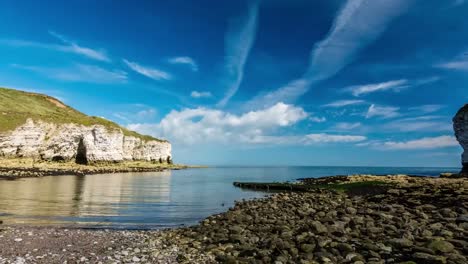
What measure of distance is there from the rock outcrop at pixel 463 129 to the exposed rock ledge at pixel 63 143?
347ft

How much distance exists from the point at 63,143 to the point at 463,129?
4500 inches

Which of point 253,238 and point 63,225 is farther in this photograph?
point 63,225

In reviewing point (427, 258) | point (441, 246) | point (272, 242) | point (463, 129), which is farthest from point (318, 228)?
point (463, 129)

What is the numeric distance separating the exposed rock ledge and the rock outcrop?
106 m

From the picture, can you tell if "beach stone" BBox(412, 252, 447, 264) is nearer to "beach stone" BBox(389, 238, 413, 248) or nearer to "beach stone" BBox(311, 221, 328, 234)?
"beach stone" BBox(389, 238, 413, 248)

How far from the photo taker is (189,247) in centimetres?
1617

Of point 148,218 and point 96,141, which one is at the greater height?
point 96,141

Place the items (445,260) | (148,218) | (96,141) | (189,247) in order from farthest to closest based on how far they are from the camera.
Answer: (96,141) → (148,218) → (189,247) → (445,260)

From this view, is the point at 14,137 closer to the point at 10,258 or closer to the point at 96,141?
the point at 96,141

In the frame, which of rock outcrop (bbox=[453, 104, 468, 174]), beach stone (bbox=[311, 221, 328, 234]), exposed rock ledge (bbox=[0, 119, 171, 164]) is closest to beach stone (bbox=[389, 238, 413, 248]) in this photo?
beach stone (bbox=[311, 221, 328, 234])

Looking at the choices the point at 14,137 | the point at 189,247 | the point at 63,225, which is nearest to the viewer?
the point at 189,247

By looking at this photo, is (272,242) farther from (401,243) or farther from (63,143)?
(63,143)

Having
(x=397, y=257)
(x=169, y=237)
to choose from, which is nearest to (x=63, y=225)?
(x=169, y=237)

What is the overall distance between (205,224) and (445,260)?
46.2ft
